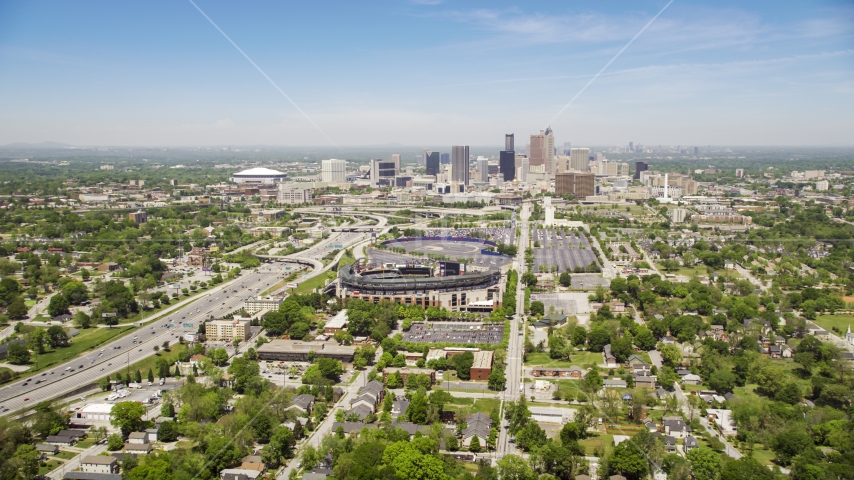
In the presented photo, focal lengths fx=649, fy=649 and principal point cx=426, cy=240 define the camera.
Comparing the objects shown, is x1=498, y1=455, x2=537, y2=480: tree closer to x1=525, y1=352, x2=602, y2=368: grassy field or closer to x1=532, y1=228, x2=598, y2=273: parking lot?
x1=525, y1=352, x2=602, y2=368: grassy field

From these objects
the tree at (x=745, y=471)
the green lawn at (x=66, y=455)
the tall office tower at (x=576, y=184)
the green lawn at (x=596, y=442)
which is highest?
the tall office tower at (x=576, y=184)

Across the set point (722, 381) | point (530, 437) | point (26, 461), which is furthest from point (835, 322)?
point (26, 461)

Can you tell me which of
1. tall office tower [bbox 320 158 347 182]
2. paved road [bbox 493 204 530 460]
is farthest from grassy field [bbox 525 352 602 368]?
tall office tower [bbox 320 158 347 182]

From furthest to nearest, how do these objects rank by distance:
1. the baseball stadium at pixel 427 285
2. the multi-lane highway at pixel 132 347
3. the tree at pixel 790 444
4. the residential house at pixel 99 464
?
the baseball stadium at pixel 427 285, the multi-lane highway at pixel 132 347, the tree at pixel 790 444, the residential house at pixel 99 464

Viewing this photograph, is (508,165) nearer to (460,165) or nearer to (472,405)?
(460,165)

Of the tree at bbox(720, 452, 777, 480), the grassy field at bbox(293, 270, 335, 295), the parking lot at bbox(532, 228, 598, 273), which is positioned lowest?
the tree at bbox(720, 452, 777, 480)

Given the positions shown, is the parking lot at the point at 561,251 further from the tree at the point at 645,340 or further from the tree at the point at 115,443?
the tree at the point at 115,443

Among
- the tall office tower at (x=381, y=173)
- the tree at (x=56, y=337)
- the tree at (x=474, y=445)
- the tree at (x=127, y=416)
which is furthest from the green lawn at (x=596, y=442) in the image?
the tall office tower at (x=381, y=173)
